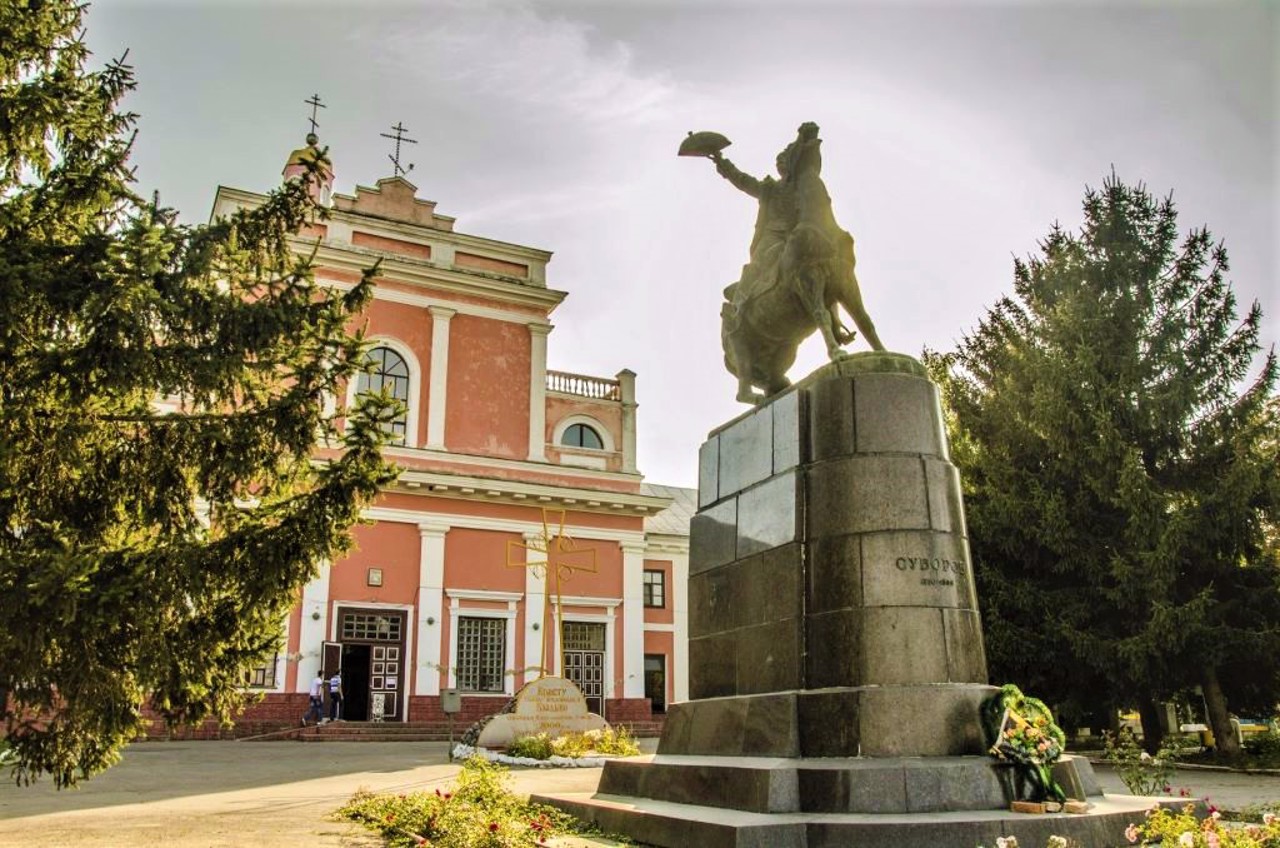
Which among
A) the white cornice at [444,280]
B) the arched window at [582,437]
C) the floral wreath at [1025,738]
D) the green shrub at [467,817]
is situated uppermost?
the white cornice at [444,280]

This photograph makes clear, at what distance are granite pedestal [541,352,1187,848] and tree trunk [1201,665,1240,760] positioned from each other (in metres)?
11.4

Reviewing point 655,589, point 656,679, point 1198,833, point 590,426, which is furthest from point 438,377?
point 1198,833

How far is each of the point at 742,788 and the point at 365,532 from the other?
2211cm

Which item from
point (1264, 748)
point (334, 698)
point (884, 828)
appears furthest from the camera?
point (334, 698)

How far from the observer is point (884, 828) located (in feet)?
16.3

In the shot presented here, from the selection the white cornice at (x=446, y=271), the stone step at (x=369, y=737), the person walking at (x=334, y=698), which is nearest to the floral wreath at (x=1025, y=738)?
the stone step at (x=369, y=737)

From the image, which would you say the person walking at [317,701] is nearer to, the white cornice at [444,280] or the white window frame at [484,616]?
the white window frame at [484,616]

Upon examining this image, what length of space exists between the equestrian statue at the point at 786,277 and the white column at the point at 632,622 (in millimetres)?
20721

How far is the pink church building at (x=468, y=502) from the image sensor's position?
2595 centimetres

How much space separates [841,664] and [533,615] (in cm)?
2217

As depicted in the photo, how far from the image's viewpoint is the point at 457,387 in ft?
95.8

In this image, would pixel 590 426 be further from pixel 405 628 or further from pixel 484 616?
pixel 405 628

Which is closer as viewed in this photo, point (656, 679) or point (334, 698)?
point (334, 698)

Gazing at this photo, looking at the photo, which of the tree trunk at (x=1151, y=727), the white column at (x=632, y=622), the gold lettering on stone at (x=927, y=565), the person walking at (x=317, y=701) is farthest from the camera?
the white column at (x=632, y=622)
